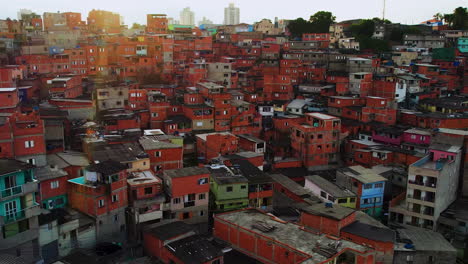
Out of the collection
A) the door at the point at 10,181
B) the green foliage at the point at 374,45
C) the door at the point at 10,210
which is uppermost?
the green foliage at the point at 374,45

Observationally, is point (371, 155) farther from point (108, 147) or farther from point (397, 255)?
point (108, 147)

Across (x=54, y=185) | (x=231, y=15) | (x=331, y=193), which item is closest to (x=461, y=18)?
(x=331, y=193)

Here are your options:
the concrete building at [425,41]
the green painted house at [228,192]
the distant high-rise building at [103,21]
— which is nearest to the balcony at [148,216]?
the green painted house at [228,192]

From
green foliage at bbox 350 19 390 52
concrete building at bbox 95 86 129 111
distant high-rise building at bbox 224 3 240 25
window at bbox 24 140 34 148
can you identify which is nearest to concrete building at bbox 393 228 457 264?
window at bbox 24 140 34 148

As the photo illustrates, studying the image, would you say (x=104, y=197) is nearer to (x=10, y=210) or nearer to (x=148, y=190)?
(x=148, y=190)

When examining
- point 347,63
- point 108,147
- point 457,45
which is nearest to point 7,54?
point 108,147

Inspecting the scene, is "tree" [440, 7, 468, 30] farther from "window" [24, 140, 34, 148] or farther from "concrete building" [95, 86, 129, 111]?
"window" [24, 140, 34, 148]

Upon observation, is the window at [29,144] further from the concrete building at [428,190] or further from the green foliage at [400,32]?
the green foliage at [400,32]
